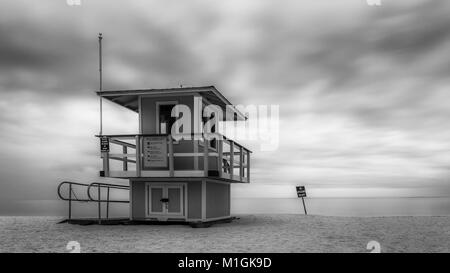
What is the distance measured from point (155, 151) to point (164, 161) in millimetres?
472

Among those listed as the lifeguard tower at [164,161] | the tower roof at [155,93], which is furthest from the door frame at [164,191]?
the tower roof at [155,93]

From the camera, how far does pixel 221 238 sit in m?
12.5

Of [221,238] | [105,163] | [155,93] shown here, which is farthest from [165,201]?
[221,238]

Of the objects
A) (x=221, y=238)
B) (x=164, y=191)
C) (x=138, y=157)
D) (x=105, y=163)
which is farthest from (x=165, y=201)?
(x=221, y=238)

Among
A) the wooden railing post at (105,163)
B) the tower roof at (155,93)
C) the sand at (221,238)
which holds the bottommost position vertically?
the sand at (221,238)

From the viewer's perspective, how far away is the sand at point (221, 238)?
35.8 feet

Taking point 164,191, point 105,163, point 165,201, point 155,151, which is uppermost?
point 155,151

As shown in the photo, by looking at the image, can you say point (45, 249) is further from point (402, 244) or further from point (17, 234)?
point (402, 244)

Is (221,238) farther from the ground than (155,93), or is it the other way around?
(155,93)

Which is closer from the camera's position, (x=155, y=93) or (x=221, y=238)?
(x=221, y=238)

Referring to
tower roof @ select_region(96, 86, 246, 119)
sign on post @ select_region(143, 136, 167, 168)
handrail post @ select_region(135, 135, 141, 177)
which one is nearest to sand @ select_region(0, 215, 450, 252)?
handrail post @ select_region(135, 135, 141, 177)

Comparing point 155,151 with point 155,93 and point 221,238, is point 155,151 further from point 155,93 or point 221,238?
point 221,238

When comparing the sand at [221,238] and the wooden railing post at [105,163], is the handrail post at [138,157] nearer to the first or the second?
the wooden railing post at [105,163]
